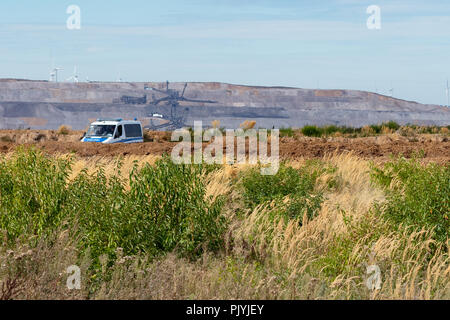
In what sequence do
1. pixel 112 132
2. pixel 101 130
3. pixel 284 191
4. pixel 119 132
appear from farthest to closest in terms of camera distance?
1. pixel 101 130
2. pixel 119 132
3. pixel 112 132
4. pixel 284 191

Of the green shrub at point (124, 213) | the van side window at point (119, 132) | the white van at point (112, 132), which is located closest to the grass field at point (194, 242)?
the green shrub at point (124, 213)

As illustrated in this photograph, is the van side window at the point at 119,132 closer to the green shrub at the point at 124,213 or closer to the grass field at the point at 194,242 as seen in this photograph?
the grass field at the point at 194,242

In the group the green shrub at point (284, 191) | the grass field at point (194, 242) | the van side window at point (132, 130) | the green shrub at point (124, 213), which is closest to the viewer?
the grass field at point (194, 242)

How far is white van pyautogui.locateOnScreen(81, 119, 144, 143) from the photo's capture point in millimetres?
27938

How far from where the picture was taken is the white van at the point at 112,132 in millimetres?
27938

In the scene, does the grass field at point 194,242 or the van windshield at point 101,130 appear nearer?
the grass field at point 194,242

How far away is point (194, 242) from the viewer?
7.95 metres

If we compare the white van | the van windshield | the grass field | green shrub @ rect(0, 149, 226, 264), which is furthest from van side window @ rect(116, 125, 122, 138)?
green shrub @ rect(0, 149, 226, 264)

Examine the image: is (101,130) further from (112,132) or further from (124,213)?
(124,213)

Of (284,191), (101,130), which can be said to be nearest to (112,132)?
(101,130)

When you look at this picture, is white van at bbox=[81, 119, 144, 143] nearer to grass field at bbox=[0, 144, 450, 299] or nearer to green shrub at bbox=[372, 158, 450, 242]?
grass field at bbox=[0, 144, 450, 299]

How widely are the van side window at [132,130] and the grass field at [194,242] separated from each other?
1919 cm

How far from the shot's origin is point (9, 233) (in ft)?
25.8

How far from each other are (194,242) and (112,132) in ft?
67.9
